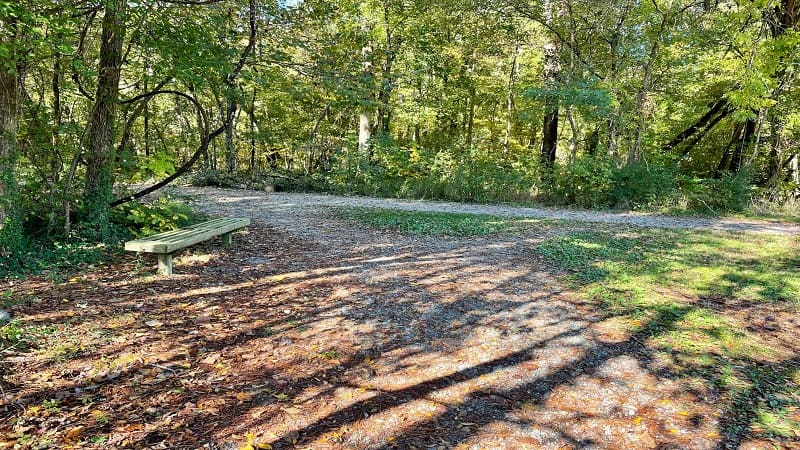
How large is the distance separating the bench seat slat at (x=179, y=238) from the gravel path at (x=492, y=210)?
11.3 feet

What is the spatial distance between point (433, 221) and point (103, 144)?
5.14 meters

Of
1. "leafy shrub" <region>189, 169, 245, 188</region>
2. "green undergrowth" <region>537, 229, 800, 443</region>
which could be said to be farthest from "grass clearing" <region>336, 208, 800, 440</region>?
"leafy shrub" <region>189, 169, 245, 188</region>

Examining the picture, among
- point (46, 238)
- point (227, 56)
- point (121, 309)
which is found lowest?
point (121, 309)

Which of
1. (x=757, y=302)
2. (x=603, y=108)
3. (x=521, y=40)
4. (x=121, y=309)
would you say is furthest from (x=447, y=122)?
(x=121, y=309)

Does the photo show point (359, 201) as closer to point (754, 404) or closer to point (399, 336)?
point (399, 336)

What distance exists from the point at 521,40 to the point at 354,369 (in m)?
15.4

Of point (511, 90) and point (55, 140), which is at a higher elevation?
point (511, 90)

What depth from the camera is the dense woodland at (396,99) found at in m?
5.20

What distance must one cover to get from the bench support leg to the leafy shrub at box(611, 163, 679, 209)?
32.8 ft

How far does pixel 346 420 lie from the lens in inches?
103

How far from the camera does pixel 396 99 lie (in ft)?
53.7

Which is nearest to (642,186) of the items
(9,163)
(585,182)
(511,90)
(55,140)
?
(585,182)

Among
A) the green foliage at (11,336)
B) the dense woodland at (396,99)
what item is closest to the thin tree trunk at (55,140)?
the dense woodland at (396,99)

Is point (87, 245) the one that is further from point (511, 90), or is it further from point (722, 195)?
point (511, 90)
